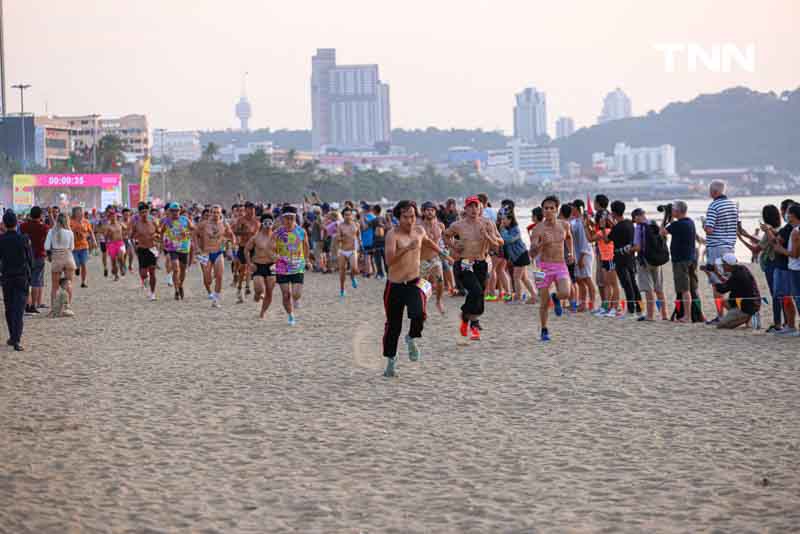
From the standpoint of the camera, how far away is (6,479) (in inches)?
261

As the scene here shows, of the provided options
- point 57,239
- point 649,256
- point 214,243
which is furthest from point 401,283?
point 214,243

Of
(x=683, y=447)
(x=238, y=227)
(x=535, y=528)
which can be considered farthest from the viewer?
(x=238, y=227)

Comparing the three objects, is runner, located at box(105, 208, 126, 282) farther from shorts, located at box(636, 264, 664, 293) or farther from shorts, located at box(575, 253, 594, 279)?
shorts, located at box(636, 264, 664, 293)

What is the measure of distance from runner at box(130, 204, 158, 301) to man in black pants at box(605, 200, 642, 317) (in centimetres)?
860

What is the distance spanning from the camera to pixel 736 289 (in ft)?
45.2

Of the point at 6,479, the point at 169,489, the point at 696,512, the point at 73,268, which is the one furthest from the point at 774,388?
the point at 73,268

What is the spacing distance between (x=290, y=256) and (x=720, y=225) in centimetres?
559

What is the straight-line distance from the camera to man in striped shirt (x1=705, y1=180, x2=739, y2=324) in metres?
13.9

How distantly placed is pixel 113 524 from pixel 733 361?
7276mm

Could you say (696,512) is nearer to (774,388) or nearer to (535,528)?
(535,528)

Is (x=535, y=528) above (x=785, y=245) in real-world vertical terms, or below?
below

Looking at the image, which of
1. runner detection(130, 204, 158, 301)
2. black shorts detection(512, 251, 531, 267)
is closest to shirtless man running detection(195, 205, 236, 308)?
runner detection(130, 204, 158, 301)

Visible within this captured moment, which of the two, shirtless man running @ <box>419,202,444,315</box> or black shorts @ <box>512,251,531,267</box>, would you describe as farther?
black shorts @ <box>512,251,531,267</box>

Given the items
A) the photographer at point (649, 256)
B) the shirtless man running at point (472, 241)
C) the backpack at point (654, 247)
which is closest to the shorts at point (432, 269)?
the shirtless man running at point (472, 241)
